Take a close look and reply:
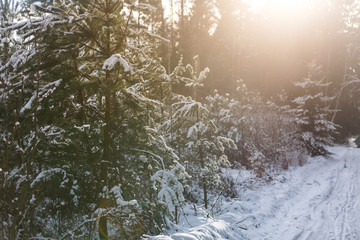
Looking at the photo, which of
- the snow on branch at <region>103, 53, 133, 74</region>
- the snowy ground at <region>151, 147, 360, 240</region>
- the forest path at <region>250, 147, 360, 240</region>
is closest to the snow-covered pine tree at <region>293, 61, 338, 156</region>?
the forest path at <region>250, 147, 360, 240</region>

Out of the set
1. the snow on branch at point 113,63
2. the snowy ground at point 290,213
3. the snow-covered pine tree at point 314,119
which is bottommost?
the snowy ground at point 290,213

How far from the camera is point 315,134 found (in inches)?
664

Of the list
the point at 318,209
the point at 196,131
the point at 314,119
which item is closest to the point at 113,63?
the point at 196,131

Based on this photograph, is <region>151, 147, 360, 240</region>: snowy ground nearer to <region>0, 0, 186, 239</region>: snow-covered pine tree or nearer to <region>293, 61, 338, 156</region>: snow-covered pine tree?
<region>0, 0, 186, 239</region>: snow-covered pine tree

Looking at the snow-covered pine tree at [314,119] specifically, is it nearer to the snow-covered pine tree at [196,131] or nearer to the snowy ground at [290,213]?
the snowy ground at [290,213]

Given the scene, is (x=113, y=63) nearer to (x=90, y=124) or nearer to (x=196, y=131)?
(x=90, y=124)

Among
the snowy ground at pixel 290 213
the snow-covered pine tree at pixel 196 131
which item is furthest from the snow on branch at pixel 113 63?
the snow-covered pine tree at pixel 196 131

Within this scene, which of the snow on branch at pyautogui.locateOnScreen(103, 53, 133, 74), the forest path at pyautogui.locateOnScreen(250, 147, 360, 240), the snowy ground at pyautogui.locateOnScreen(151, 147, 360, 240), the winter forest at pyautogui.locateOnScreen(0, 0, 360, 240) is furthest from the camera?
the forest path at pyautogui.locateOnScreen(250, 147, 360, 240)

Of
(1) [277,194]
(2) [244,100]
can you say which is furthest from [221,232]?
(2) [244,100]

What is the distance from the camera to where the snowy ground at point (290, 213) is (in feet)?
20.3

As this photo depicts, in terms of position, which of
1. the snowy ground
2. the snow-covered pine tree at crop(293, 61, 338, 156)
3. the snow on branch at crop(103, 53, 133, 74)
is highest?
the snow on branch at crop(103, 53, 133, 74)

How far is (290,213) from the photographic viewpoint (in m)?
7.96

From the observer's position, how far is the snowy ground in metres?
6.20

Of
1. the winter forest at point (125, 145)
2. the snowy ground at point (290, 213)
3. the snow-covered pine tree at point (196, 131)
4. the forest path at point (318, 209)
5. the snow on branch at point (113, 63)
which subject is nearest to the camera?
the snow on branch at point (113, 63)
